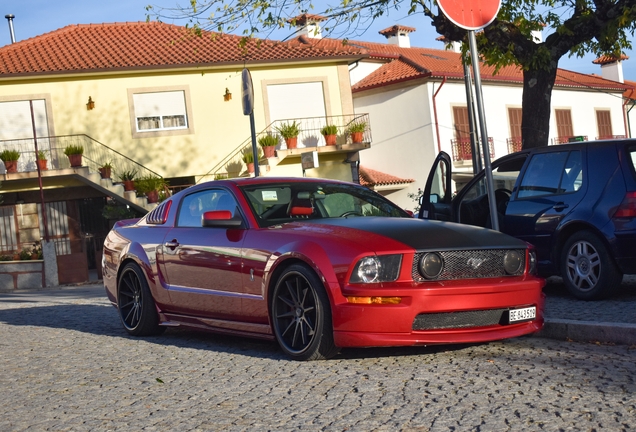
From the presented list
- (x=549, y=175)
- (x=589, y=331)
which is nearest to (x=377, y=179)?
(x=549, y=175)

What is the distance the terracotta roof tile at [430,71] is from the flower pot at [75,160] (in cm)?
1668

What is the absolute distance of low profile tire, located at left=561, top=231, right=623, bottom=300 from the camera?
8.90 m

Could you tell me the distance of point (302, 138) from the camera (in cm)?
3319

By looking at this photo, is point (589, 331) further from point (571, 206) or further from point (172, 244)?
point (172, 244)

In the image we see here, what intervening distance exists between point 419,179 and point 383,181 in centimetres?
164

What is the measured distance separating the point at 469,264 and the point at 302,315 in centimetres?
121

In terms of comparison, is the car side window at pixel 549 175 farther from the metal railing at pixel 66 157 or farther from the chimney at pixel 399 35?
the chimney at pixel 399 35

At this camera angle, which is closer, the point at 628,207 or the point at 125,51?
the point at 628,207

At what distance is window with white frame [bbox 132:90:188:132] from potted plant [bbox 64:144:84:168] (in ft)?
8.86

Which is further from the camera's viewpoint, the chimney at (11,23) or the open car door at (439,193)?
the chimney at (11,23)

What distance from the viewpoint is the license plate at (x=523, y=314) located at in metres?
6.51

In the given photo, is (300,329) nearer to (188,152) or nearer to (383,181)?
(188,152)

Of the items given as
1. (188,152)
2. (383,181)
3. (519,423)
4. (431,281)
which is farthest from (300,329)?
(383,181)

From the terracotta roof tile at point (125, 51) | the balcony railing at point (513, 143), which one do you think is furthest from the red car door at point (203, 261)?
the balcony railing at point (513, 143)
